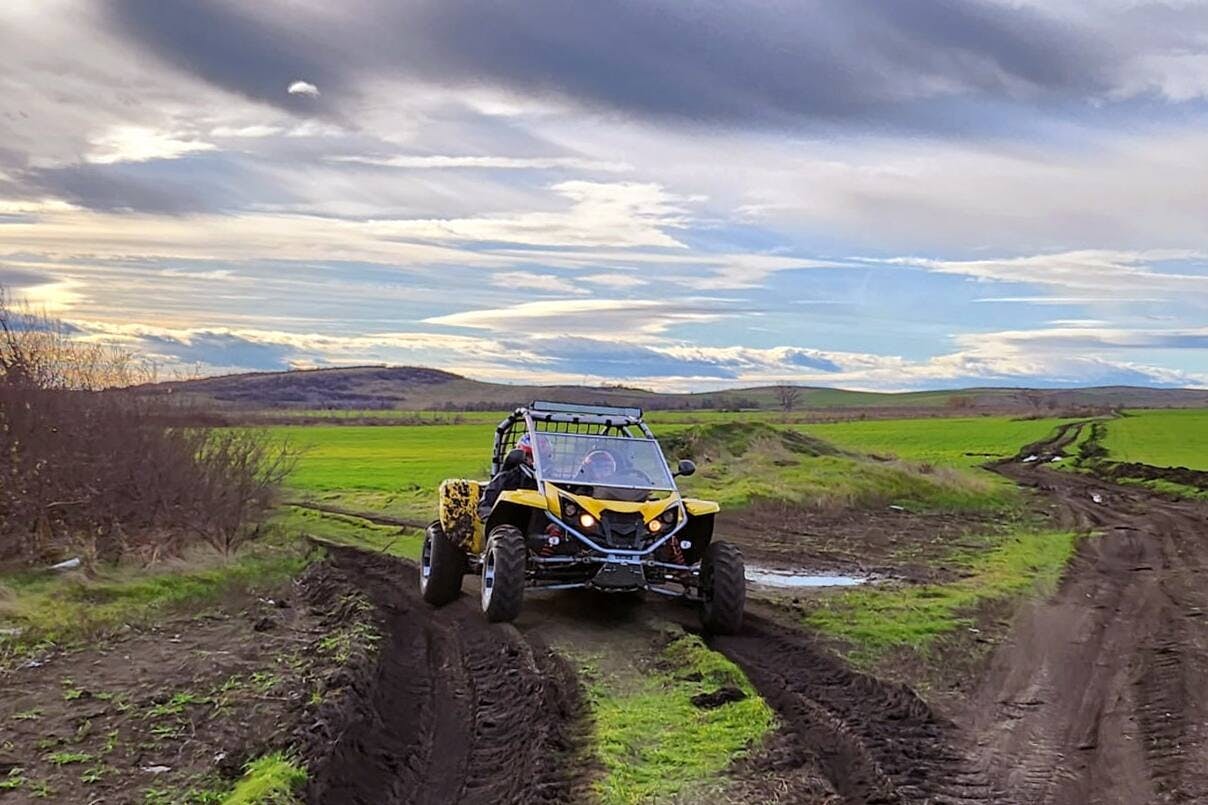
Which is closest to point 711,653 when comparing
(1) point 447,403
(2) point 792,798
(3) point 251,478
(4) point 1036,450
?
(2) point 792,798

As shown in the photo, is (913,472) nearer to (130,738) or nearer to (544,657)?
(544,657)

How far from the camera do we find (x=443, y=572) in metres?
13.8

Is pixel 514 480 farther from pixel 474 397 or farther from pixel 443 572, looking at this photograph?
pixel 474 397

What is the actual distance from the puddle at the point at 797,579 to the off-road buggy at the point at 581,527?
14.0 feet

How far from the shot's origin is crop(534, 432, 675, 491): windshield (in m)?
12.9

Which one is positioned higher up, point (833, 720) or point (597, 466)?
point (597, 466)

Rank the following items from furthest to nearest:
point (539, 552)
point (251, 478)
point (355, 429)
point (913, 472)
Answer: point (355, 429) < point (913, 472) < point (251, 478) < point (539, 552)

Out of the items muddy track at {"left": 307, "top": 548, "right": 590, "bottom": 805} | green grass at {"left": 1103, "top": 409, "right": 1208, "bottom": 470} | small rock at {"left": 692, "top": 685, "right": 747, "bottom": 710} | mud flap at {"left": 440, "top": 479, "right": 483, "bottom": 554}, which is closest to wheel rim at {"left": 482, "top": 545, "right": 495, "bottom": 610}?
muddy track at {"left": 307, "top": 548, "right": 590, "bottom": 805}

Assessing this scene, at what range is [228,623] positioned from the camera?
1241 cm

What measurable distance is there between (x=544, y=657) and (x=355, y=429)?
81.3m

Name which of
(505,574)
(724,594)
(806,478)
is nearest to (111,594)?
(505,574)

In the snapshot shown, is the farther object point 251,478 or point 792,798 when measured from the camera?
point 251,478

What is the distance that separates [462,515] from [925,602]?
6.21m

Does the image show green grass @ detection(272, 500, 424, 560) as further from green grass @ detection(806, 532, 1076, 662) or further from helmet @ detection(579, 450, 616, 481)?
green grass @ detection(806, 532, 1076, 662)
